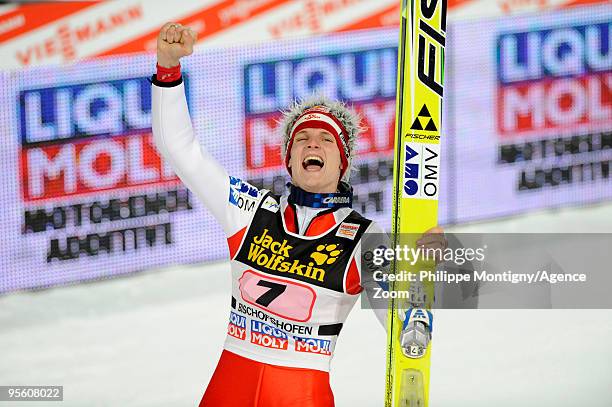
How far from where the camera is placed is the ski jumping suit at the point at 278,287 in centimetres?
309

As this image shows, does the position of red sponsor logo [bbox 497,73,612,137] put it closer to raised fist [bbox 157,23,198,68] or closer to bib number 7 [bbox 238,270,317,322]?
bib number 7 [bbox 238,270,317,322]

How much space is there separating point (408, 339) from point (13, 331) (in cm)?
231

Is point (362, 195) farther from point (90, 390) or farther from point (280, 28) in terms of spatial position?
point (90, 390)

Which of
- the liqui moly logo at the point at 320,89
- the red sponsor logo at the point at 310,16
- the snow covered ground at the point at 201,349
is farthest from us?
the red sponsor logo at the point at 310,16

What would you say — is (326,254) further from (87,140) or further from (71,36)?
(71,36)

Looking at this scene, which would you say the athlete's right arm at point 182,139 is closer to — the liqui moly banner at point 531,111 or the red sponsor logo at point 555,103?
the liqui moly banner at point 531,111

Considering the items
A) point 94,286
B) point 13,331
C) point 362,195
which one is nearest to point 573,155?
point 362,195

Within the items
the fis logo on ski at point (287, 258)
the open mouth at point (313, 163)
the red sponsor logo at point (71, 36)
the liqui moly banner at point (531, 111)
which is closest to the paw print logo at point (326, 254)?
the fis logo on ski at point (287, 258)

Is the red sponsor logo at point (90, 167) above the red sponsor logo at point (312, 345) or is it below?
above

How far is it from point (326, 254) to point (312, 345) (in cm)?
26

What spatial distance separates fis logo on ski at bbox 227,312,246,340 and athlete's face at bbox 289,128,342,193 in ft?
1.38

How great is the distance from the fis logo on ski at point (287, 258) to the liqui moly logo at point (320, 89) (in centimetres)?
222

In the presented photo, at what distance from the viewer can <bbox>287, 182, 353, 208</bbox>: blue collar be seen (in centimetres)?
316

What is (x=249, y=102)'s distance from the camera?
547 cm
